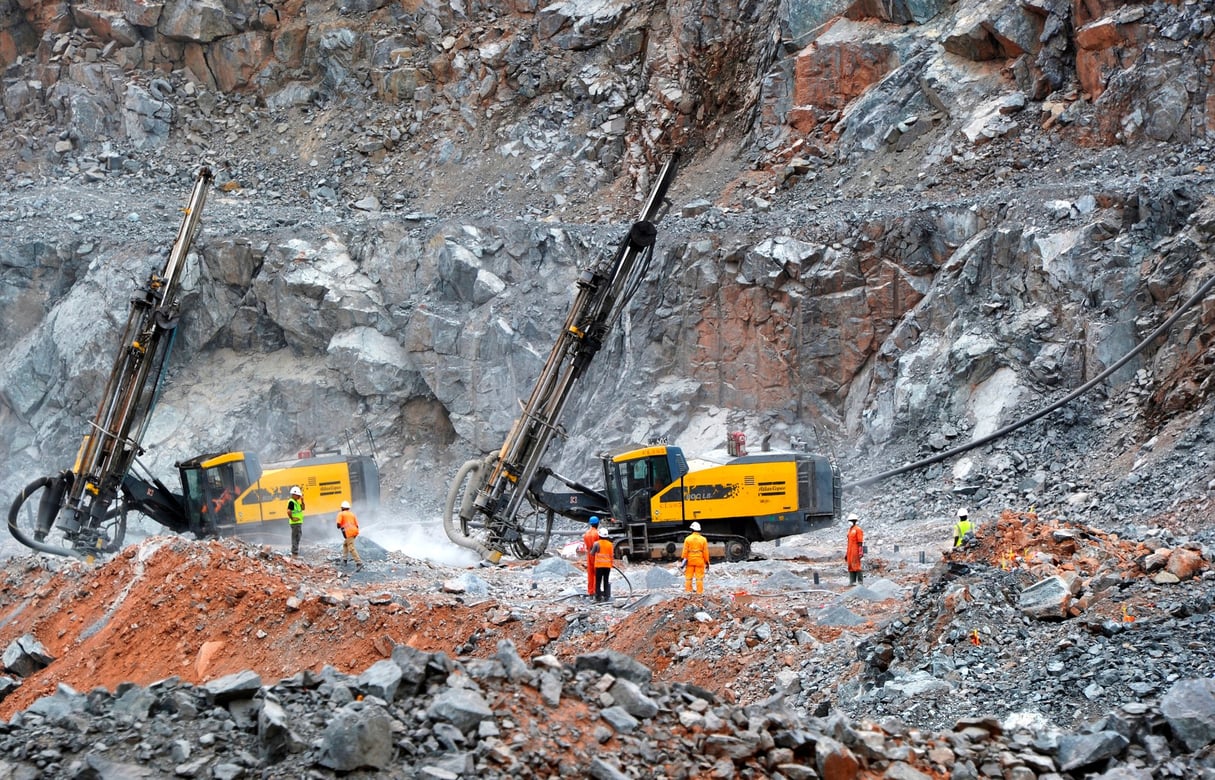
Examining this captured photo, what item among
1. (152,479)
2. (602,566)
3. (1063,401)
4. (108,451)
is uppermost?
(108,451)

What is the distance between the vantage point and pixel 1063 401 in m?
18.3

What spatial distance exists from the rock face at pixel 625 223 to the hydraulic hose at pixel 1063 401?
0.60 feet

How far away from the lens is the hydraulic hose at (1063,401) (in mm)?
17547

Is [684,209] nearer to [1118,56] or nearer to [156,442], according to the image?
[1118,56]

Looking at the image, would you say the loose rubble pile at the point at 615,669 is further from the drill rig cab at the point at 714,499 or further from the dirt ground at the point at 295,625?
the drill rig cab at the point at 714,499

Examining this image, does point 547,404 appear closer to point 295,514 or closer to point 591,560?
point 295,514

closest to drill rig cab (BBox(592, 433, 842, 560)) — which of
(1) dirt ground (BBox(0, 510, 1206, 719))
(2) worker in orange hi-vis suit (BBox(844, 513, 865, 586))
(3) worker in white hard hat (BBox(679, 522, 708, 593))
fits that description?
(2) worker in orange hi-vis suit (BBox(844, 513, 865, 586))

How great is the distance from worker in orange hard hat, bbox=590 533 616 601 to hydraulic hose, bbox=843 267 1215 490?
900 cm

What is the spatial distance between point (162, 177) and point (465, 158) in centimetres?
770

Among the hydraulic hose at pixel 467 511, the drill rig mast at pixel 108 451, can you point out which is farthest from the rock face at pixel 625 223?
the drill rig mast at pixel 108 451

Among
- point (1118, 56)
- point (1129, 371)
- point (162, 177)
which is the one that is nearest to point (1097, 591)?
point (1129, 371)

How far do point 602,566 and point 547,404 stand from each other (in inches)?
194

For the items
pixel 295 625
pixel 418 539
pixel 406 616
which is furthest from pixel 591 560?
pixel 418 539

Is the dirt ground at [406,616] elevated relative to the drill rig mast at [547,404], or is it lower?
lower
